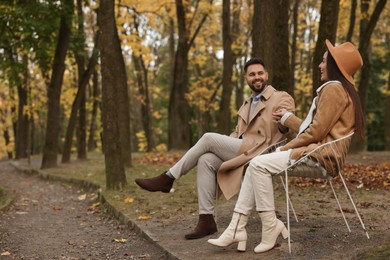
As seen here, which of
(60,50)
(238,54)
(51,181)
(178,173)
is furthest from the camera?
(238,54)

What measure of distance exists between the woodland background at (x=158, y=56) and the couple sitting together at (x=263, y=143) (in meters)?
3.52

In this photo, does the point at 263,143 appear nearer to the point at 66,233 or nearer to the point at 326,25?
the point at 66,233

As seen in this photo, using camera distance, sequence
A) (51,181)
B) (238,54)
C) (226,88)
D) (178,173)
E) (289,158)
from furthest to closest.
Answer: (238,54)
(226,88)
(51,181)
(178,173)
(289,158)

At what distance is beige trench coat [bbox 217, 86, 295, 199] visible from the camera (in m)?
5.53

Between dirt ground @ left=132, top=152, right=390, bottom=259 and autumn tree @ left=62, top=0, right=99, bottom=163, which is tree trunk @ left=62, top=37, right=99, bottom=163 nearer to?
autumn tree @ left=62, top=0, right=99, bottom=163

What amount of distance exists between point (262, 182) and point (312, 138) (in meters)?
0.62

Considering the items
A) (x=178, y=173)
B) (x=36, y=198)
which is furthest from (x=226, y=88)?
(x=178, y=173)

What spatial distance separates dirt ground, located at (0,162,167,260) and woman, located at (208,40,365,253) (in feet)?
3.71

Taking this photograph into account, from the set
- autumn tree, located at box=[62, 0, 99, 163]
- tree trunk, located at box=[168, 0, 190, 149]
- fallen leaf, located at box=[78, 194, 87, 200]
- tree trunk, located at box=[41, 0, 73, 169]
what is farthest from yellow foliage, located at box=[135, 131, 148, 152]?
fallen leaf, located at box=[78, 194, 87, 200]

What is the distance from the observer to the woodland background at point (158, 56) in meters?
9.98

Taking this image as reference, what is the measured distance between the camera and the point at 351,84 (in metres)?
4.95

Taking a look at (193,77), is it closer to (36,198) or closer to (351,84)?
(36,198)

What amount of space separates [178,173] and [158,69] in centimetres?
3316

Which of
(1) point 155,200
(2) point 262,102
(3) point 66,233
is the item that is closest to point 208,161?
(2) point 262,102
